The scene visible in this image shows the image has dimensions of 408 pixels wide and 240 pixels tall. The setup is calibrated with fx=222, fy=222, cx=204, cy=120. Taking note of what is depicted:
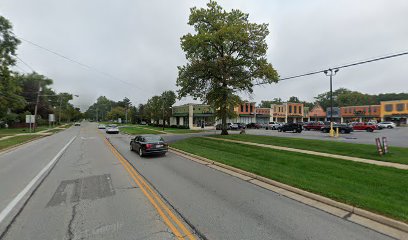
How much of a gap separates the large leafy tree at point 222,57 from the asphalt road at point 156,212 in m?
16.8

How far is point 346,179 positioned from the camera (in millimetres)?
7656

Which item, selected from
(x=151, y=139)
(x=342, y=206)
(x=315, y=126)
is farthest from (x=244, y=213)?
(x=315, y=126)

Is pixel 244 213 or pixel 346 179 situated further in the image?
pixel 346 179

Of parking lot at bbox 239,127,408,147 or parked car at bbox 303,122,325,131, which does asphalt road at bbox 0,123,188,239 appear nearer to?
parking lot at bbox 239,127,408,147

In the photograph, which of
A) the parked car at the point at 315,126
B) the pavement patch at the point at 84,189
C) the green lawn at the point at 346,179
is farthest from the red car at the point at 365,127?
the pavement patch at the point at 84,189

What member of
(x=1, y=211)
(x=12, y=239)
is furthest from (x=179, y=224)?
(x=1, y=211)

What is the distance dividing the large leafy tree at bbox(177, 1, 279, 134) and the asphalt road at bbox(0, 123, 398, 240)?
16819 mm

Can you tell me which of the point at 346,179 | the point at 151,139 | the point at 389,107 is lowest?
the point at 346,179

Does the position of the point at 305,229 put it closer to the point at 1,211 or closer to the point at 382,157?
the point at 1,211

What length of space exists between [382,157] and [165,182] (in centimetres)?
1067

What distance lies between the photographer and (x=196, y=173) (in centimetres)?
920

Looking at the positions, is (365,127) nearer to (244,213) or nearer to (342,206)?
(342,206)

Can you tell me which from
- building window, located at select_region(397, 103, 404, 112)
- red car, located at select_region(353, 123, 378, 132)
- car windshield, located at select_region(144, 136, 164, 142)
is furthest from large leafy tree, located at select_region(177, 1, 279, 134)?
building window, located at select_region(397, 103, 404, 112)

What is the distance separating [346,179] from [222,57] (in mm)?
18319
